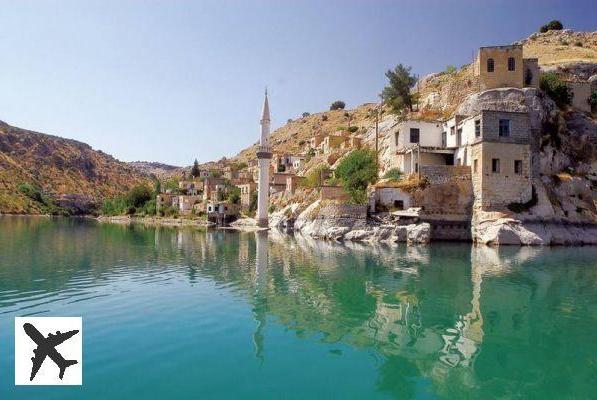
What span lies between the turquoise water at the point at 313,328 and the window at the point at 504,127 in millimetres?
16942

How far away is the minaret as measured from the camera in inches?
2335

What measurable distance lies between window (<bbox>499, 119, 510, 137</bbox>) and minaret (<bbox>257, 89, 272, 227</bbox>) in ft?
99.2

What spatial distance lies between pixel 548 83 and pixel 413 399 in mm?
47695

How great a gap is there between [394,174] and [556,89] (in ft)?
64.5

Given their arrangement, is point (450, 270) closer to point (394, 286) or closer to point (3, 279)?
point (394, 286)

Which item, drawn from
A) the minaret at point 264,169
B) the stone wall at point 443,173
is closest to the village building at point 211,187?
the minaret at point 264,169

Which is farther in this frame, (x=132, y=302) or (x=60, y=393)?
(x=132, y=302)

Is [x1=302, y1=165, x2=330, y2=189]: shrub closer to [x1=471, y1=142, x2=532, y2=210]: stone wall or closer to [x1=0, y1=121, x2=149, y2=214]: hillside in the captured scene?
[x1=471, y1=142, x2=532, y2=210]: stone wall

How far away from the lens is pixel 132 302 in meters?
14.7

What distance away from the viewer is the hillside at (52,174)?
10419 cm

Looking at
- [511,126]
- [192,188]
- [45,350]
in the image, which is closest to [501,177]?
[511,126]

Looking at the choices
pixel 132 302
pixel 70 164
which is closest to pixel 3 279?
pixel 132 302

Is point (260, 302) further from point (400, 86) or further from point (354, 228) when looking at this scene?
point (400, 86)

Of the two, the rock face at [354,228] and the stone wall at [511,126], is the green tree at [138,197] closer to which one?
the rock face at [354,228]
